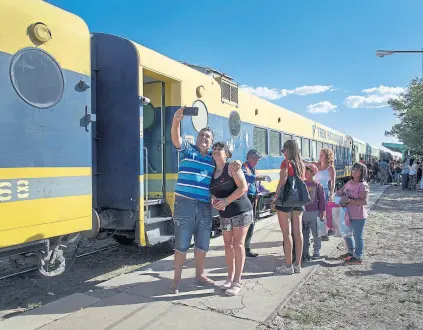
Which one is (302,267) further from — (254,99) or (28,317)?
(254,99)

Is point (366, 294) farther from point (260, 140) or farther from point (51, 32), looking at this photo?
point (260, 140)

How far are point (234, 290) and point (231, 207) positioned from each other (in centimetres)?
87

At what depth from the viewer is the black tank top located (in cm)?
383

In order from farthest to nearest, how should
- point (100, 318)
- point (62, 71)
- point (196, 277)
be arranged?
point (196, 277), point (62, 71), point (100, 318)

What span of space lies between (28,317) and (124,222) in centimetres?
185

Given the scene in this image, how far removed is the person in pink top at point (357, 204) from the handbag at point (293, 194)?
107cm

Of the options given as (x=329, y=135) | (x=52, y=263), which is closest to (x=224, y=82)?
(x=52, y=263)

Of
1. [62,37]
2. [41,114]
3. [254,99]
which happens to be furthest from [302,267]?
[254,99]

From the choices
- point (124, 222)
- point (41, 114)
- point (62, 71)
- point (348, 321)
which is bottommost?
point (348, 321)

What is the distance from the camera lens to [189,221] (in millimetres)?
3896

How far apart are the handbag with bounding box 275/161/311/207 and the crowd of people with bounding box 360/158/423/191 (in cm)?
1203

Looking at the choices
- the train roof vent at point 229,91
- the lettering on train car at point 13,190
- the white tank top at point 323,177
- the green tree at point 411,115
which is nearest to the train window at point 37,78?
the lettering on train car at point 13,190

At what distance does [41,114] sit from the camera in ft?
12.2

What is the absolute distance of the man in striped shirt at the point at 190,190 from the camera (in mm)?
3848
